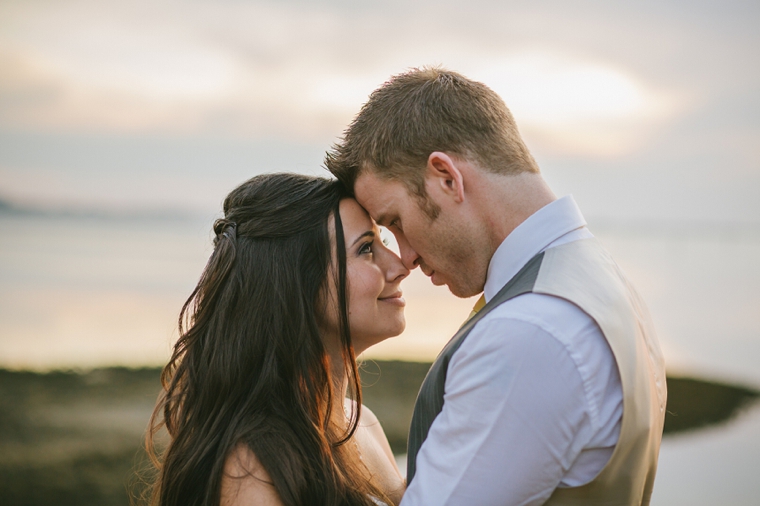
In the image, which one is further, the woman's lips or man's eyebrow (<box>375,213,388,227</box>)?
the woman's lips

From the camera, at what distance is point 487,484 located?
71.8 inches

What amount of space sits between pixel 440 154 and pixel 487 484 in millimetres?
1179

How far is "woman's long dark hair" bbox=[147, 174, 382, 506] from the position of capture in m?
2.53

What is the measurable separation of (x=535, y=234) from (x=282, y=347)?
3.91ft

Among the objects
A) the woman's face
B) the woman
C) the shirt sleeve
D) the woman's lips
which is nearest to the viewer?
the shirt sleeve

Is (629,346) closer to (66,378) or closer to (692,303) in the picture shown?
(66,378)

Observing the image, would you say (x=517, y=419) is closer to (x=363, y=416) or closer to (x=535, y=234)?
(x=535, y=234)

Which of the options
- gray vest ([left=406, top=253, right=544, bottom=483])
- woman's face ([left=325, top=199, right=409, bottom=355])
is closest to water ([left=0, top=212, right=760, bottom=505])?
woman's face ([left=325, top=199, right=409, bottom=355])

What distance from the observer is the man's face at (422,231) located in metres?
2.54

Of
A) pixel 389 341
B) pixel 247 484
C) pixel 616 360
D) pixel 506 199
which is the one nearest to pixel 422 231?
pixel 506 199

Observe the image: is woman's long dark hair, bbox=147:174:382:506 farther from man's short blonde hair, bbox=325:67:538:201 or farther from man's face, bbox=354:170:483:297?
man's short blonde hair, bbox=325:67:538:201

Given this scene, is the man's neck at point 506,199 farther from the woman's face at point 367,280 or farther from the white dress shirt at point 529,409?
the woman's face at point 367,280

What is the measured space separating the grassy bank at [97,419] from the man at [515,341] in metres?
2.86

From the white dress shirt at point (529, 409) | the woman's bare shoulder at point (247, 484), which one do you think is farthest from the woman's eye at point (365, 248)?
the white dress shirt at point (529, 409)
